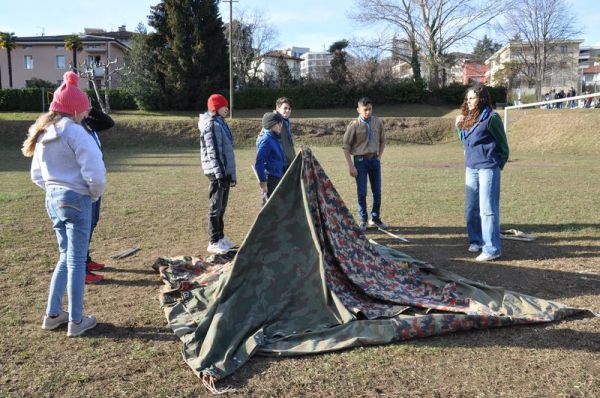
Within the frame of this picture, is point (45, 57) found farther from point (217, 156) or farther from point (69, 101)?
point (69, 101)

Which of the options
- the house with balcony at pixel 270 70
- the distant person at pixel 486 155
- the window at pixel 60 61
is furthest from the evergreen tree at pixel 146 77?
the distant person at pixel 486 155

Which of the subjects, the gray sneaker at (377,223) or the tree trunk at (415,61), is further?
the tree trunk at (415,61)

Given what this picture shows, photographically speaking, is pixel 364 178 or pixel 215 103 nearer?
pixel 215 103

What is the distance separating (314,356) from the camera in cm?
372

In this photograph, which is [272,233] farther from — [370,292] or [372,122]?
[372,122]

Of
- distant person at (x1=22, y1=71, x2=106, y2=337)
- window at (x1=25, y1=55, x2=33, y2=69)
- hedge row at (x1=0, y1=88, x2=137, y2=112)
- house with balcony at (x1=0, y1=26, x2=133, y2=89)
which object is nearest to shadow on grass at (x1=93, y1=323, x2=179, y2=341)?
distant person at (x1=22, y1=71, x2=106, y2=337)

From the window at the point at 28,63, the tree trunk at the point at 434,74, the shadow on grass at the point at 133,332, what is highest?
the window at the point at 28,63

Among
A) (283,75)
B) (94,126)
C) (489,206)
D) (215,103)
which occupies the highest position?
(283,75)

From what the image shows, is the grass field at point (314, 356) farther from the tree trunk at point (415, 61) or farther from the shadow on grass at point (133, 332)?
the tree trunk at point (415, 61)

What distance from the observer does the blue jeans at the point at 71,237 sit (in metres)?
3.91

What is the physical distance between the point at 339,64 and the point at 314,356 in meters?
45.0

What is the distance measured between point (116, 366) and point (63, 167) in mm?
1550

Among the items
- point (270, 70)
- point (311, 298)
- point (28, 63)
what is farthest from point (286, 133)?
point (28, 63)

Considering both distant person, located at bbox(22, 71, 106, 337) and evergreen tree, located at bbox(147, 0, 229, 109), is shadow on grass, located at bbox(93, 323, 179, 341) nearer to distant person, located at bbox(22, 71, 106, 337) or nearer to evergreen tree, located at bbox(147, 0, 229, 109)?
distant person, located at bbox(22, 71, 106, 337)
